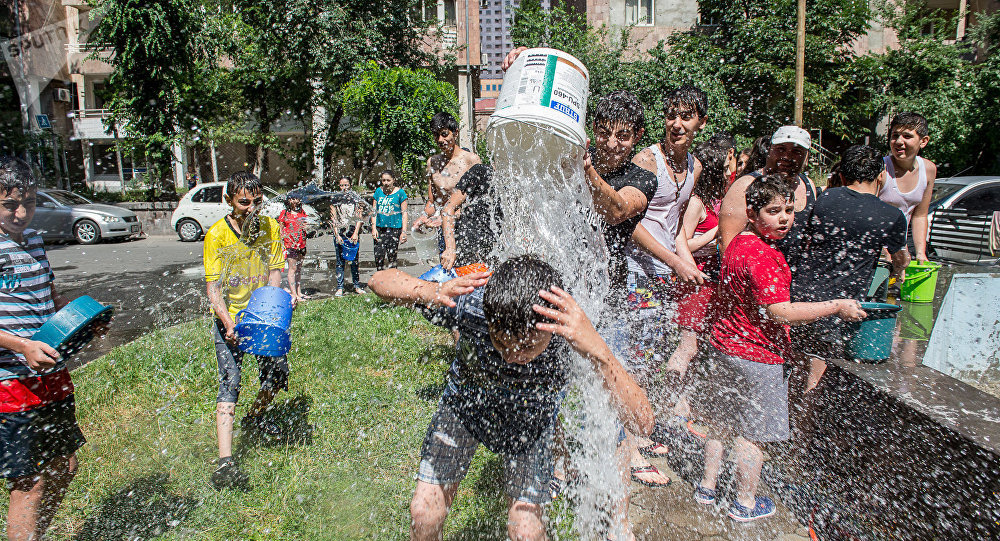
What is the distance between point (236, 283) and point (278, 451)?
116 cm

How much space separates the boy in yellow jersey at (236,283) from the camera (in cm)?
347

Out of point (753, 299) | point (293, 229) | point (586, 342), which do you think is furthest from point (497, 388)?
point (293, 229)

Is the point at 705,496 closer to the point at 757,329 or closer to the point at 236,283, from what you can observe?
the point at 757,329

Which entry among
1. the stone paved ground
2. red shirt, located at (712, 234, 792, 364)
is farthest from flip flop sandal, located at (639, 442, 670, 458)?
red shirt, located at (712, 234, 792, 364)

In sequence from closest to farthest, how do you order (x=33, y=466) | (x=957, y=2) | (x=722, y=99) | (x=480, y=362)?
(x=480, y=362), (x=33, y=466), (x=722, y=99), (x=957, y=2)

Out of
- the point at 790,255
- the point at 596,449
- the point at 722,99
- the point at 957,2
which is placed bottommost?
the point at 596,449

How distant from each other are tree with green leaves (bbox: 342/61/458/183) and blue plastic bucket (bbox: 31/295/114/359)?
13939 mm

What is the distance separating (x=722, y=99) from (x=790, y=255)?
16.8 meters

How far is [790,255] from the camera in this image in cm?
337

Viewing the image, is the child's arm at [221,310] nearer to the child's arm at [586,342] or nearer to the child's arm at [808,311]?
the child's arm at [586,342]

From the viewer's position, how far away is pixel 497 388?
6.93 ft

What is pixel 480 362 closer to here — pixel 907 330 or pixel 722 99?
pixel 907 330

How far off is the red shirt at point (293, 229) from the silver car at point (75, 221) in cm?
1158

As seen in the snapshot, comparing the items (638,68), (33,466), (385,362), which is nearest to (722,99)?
(638,68)
